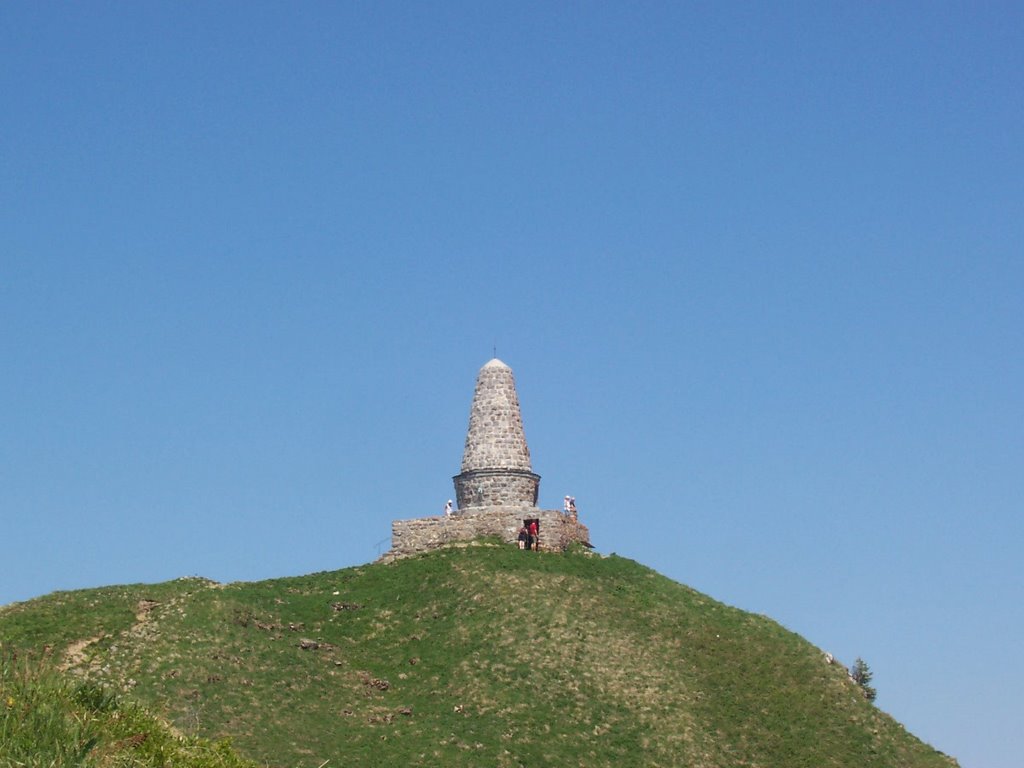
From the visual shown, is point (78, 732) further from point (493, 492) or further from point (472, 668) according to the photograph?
point (493, 492)

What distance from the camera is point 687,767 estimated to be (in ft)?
125

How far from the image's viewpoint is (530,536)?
169 ft

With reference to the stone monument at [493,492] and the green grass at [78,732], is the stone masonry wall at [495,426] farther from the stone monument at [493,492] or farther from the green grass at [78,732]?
the green grass at [78,732]

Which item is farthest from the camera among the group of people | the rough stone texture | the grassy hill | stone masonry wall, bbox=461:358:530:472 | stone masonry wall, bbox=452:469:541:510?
stone masonry wall, bbox=461:358:530:472

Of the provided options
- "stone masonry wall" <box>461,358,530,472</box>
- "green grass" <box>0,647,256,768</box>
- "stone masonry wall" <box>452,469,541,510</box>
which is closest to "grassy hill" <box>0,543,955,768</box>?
"stone masonry wall" <box>452,469,541,510</box>

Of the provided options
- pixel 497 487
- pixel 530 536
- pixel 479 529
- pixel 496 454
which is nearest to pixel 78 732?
pixel 530 536

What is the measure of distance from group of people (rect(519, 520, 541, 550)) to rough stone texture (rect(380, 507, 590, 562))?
0.14 m

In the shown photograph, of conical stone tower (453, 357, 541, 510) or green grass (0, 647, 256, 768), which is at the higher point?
conical stone tower (453, 357, 541, 510)

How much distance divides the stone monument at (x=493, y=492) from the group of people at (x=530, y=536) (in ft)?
Result: 0.48

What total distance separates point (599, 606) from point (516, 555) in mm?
4511

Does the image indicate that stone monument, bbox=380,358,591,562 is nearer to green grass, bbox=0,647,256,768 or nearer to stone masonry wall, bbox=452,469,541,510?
stone masonry wall, bbox=452,469,541,510

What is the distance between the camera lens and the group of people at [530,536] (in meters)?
51.3

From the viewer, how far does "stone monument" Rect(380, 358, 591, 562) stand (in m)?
52.0

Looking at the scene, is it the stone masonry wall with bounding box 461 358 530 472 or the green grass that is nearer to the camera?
the green grass
